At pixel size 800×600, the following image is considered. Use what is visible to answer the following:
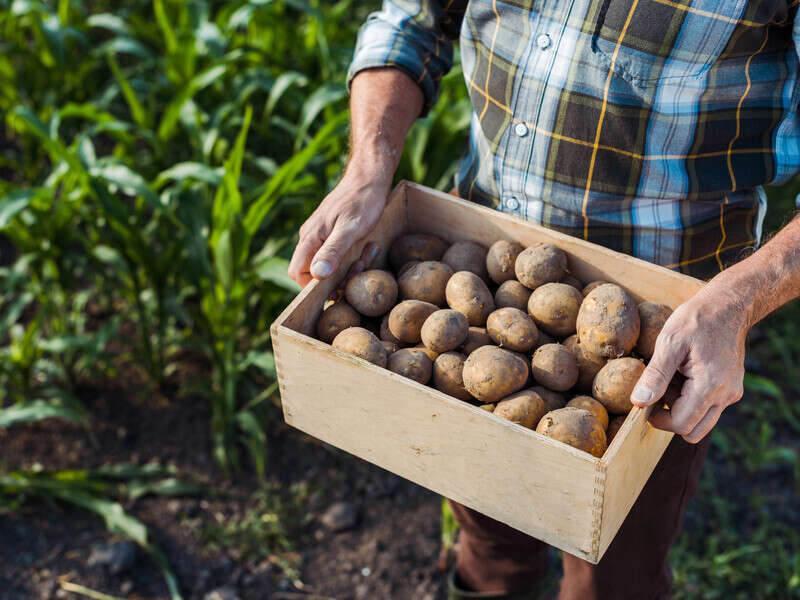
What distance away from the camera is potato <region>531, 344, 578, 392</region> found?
1.48m

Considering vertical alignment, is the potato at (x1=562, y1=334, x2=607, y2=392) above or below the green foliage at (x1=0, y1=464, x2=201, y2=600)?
above

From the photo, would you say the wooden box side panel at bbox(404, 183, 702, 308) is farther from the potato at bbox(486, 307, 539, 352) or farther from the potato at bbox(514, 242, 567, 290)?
the potato at bbox(486, 307, 539, 352)

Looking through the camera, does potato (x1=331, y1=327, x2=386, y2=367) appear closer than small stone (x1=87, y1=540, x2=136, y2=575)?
Yes

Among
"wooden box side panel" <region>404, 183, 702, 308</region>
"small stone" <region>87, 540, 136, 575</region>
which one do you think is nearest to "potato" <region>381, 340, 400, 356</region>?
"wooden box side panel" <region>404, 183, 702, 308</region>

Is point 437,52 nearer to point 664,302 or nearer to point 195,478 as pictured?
point 664,302

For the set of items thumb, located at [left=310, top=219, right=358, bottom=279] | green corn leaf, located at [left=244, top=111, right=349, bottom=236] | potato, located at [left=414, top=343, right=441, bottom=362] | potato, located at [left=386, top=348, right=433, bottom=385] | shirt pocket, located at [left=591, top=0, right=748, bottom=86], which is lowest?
green corn leaf, located at [left=244, top=111, right=349, bottom=236]

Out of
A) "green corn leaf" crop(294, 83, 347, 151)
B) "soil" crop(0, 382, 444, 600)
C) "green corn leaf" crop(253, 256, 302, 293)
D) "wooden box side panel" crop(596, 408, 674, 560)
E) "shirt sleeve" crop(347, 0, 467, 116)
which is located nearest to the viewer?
"wooden box side panel" crop(596, 408, 674, 560)

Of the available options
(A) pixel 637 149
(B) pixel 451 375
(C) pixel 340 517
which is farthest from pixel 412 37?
(C) pixel 340 517

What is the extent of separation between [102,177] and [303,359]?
1258 millimetres

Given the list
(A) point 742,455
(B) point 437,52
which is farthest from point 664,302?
(A) point 742,455

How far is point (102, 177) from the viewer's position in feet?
7.98

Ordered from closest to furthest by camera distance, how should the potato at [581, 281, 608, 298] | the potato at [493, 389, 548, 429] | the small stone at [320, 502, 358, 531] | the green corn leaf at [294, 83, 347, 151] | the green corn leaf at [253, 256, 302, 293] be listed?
the potato at [493, 389, 548, 429] → the potato at [581, 281, 608, 298] → the green corn leaf at [253, 256, 302, 293] → the small stone at [320, 502, 358, 531] → the green corn leaf at [294, 83, 347, 151]

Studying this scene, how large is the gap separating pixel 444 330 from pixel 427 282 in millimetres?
161

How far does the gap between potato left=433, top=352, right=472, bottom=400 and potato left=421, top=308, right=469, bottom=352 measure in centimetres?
2
